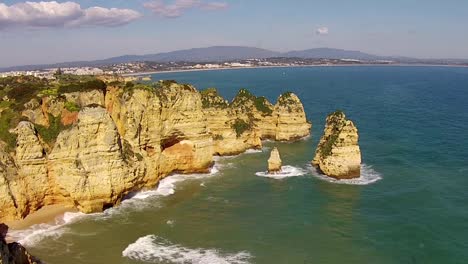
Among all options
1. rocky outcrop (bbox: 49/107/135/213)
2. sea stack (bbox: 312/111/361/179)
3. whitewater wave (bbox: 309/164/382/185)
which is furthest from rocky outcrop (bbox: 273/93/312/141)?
rocky outcrop (bbox: 49/107/135/213)

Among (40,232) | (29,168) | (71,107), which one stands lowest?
(40,232)

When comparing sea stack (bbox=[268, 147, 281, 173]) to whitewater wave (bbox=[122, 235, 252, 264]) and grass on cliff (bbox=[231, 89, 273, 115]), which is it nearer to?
whitewater wave (bbox=[122, 235, 252, 264])

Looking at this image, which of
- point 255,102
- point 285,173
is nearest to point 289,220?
point 285,173

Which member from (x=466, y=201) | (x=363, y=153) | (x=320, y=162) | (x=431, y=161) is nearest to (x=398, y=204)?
(x=466, y=201)

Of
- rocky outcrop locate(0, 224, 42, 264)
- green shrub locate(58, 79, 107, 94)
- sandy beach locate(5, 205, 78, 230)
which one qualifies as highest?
green shrub locate(58, 79, 107, 94)

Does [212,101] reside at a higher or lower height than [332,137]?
higher

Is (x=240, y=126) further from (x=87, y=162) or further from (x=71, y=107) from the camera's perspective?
(x=87, y=162)

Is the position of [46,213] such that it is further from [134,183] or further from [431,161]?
[431,161]
